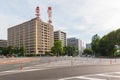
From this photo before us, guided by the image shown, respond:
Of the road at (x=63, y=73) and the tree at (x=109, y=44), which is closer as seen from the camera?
the road at (x=63, y=73)

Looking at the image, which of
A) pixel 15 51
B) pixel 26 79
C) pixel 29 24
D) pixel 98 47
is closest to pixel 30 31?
pixel 29 24

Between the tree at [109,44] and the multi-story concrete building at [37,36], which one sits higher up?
the multi-story concrete building at [37,36]

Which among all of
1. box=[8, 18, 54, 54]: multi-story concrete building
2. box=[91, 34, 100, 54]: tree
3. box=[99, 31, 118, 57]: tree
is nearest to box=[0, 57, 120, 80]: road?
box=[99, 31, 118, 57]: tree

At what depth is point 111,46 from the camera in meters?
104

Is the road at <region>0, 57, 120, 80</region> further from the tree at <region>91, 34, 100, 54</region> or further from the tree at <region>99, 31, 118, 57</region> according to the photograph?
the tree at <region>91, 34, 100, 54</region>

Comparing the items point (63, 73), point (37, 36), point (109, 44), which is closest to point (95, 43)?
point (109, 44)

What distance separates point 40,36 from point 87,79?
176 metres

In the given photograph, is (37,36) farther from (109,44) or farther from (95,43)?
(109,44)

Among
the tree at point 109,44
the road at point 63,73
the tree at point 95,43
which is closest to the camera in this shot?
the road at point 63,73

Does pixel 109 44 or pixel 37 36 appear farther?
pixel 37 36

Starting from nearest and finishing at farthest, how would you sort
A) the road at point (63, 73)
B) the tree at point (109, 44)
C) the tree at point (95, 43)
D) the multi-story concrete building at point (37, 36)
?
the road at point (63, 73)
the tree at point (109, 44)
the tree at point (95, 43)
the multi-story concrete building at point (37, 36)

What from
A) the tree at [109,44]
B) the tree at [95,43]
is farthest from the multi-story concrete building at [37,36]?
the tree at [109,44]

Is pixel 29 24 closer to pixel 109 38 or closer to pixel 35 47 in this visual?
pixel 35 47

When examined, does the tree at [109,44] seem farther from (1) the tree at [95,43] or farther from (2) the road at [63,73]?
(2) the road at [63,73]
